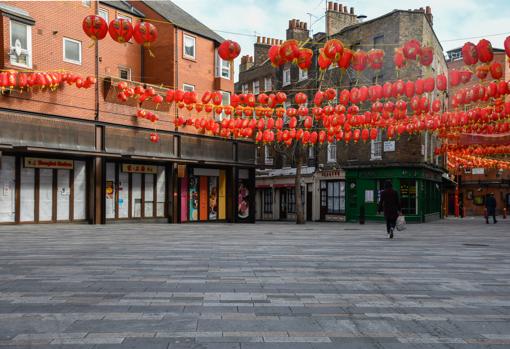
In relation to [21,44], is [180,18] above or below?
above

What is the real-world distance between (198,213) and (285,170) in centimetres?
1496

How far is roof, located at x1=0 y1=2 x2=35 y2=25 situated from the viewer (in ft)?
69.2

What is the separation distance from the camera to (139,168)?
90.2 ft

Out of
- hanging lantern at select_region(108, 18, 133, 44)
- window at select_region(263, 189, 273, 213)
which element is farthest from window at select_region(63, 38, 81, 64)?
window at select_region(263, 189, 273, 213)

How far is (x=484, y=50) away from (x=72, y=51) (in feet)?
59.5

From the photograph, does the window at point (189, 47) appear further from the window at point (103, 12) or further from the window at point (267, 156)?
the window at point (267, 156)

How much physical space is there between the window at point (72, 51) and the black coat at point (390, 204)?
15.7m

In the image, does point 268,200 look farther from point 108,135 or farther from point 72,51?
point 72,51

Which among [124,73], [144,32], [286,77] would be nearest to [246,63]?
[286,77]

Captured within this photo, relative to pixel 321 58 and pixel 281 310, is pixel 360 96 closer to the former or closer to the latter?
pixel 321 58

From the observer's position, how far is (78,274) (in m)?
8.92

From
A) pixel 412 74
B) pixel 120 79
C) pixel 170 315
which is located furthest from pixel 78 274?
pixel 412 74

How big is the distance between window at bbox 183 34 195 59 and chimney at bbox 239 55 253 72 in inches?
800

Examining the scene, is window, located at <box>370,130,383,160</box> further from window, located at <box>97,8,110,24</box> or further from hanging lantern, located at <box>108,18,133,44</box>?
hanging lantern, located at <box>108,18,133,44</box>
